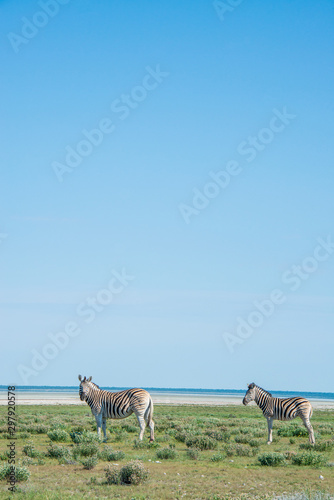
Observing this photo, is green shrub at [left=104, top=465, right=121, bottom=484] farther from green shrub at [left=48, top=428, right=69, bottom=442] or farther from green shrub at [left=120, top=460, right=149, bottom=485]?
green shrub at [left=48, top=428, right=69, bottom=442]

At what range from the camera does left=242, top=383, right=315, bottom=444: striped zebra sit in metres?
21.5

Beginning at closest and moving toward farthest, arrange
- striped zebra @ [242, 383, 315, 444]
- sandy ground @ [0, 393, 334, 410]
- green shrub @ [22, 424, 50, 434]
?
striped zebra @ [242, 383, 315, 444] < green shrub @ [22, 424, 50, 434] < sandy ground @ [0, 393, 334, 410]

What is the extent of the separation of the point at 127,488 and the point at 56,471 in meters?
2.98

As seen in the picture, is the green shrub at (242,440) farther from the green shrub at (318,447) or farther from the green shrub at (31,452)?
the green shrub at (31,452)

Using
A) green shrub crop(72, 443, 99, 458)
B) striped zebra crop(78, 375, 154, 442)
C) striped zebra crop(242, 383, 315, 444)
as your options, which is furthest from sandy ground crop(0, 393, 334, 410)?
green shrub crop(72, 443, 99, 458)

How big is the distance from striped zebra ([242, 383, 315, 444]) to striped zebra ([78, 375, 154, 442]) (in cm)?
443

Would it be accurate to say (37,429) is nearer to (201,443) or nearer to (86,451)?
(86,451)

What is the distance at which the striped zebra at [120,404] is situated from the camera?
2131cm

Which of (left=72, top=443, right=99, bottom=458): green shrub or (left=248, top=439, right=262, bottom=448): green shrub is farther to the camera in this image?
(left=248, top=439, right=262, bottom=448): green shrub

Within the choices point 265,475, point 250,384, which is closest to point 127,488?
point 265,475

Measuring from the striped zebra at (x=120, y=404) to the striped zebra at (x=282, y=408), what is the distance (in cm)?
443

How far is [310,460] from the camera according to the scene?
16891 millimetres

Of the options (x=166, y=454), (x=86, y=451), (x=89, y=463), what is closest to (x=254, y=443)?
(x=166, y=454)

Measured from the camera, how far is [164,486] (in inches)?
541
